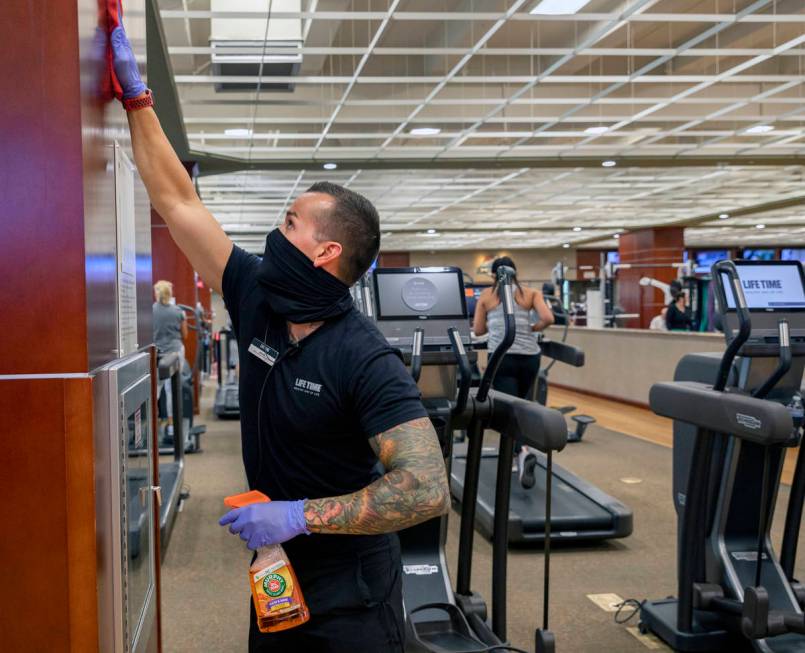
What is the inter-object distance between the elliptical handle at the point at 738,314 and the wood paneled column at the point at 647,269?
55.8 feet

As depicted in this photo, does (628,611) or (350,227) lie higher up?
(350,227)

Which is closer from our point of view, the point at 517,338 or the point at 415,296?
the point at 415,296

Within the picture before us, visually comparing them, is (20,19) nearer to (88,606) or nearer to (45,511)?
(45,511)

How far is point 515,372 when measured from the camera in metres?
6.41

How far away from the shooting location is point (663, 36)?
7418mm

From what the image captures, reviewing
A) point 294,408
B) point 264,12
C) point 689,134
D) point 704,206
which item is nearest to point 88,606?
point 294,408

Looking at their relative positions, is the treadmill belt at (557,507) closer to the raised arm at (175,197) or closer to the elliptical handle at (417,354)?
the elliptical handle at (417,354)

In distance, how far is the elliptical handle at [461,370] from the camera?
3480 millimetres

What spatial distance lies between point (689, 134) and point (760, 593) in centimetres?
900

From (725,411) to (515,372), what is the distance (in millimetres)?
3303

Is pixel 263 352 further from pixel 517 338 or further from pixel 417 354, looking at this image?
pixel 517 338

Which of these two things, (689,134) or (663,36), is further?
(689,134)

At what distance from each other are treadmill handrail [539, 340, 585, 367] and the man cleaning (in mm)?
5050

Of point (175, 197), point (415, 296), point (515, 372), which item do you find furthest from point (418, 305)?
point (515, 372)
